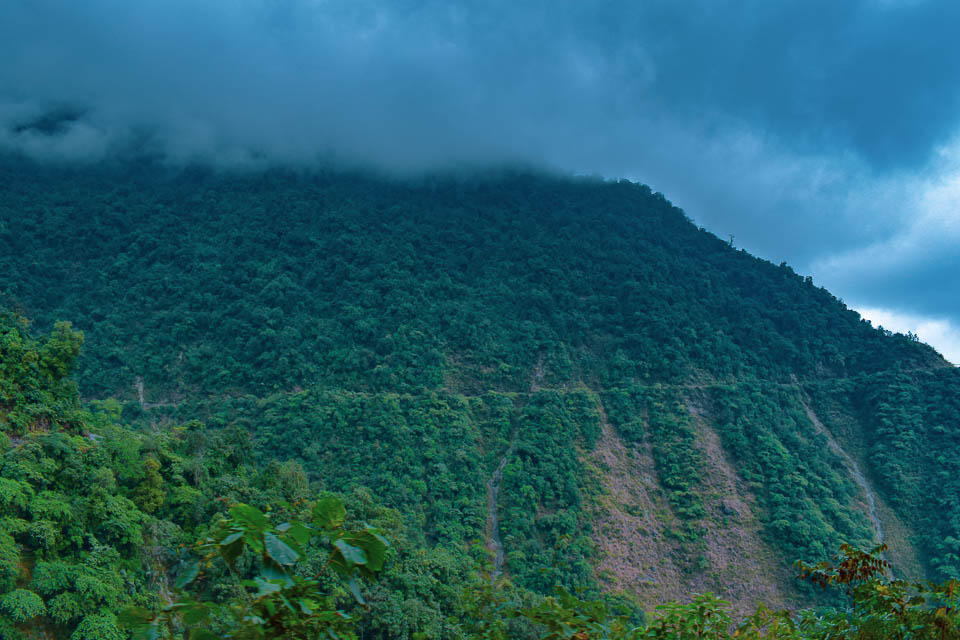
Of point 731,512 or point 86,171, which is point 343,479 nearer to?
point 731,512

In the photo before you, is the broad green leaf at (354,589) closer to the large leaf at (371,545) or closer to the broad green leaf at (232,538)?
the large leaf at (371,545)

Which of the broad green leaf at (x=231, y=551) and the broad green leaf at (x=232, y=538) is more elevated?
the broad green leaf at (x=232, y=538)

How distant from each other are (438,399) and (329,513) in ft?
124

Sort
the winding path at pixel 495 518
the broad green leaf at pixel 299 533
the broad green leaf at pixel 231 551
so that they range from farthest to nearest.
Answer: the winding path at pixel 495 518
the broad green leaf at pixel 299 533
the broad green leaf at pixel 231 551

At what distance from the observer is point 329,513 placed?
7.52 ft

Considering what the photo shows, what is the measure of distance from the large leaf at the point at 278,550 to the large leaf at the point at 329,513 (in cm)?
23

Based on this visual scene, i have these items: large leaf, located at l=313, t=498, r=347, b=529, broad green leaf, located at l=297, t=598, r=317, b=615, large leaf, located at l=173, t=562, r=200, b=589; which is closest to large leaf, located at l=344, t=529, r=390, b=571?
large leaf, located at l=313, t=498, r=347, b=529

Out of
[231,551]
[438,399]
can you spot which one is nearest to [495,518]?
[438,399]

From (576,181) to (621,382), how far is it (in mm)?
33355

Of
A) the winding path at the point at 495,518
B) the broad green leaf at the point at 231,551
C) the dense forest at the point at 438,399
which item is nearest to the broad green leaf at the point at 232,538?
the broad green leaf at the point at 231,551

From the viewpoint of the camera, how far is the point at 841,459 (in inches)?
1635

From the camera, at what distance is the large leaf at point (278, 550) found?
75.7 inches

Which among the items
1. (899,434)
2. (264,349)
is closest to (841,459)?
(899,434)

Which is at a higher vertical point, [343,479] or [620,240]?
[620,240]
